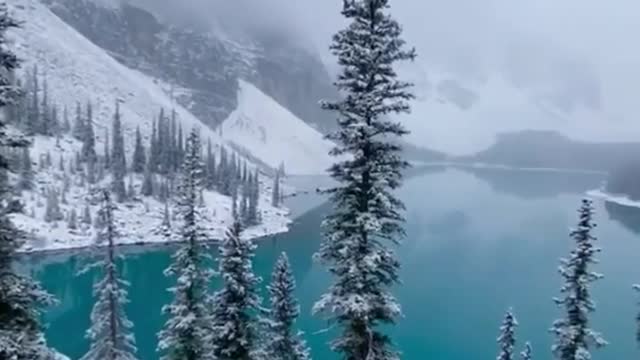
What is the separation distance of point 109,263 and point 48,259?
128m

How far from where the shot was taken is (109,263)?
32875 millimetres

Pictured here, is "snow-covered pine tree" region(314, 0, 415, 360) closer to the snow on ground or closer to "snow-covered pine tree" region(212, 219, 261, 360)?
"snow-covered pine tree" region(212, 219, 261, 360)

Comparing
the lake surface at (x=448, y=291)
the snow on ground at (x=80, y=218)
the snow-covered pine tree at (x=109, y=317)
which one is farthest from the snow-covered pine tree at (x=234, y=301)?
the snow on ground at (x=80, y=218)

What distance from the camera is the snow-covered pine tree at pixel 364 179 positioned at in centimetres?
2003

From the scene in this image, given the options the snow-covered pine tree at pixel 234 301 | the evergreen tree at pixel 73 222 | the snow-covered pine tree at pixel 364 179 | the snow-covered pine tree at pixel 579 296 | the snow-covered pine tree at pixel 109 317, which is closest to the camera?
the snow-covered pine tree at pixel 364 179

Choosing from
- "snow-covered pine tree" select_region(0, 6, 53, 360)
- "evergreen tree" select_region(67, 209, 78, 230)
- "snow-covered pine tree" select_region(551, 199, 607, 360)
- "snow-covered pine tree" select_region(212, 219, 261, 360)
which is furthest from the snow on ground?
"snow-covered pine tree" select_region(0, 6, 53, 360)

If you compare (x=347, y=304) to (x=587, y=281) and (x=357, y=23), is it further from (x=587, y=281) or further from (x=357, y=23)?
(x=587, y=281)

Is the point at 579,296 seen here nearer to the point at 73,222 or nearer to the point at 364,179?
the point at 364,179

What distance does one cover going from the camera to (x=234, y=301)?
89.6ft

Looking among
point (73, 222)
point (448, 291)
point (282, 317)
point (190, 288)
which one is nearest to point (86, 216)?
point (73, 222)

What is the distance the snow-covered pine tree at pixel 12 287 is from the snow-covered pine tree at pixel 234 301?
1013 cm

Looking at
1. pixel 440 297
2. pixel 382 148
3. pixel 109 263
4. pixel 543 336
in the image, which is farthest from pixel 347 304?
pixel 440 297

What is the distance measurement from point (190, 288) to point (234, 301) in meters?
3.59

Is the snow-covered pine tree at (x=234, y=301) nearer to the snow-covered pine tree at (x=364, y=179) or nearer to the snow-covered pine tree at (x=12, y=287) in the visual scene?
the snow-covered pine tree at (x=364, y=179)
